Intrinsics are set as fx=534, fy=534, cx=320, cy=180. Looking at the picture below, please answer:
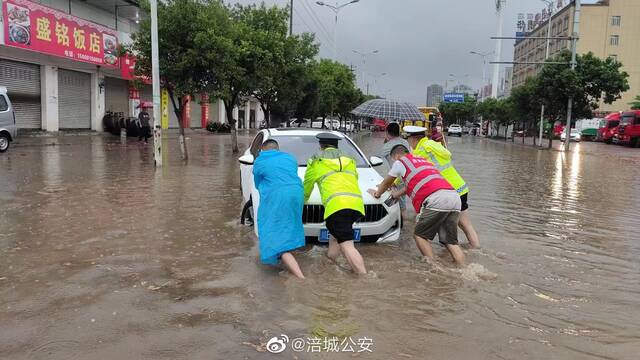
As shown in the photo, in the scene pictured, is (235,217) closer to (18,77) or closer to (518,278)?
(518,278)

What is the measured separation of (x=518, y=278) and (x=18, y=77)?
2304 cm

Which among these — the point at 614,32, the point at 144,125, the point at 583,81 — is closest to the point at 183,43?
the point at 144,125

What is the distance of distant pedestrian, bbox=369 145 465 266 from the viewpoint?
17.3 ft

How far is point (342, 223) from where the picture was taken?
504cm

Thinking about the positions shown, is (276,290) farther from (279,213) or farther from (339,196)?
(339,196)

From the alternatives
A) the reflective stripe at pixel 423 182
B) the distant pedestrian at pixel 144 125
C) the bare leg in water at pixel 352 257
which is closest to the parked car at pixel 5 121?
the distant pedestrian at pixel 144 125

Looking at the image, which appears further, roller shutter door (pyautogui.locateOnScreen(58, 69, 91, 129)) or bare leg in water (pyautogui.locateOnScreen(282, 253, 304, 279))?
roller shutter door (pyautogui.locateOnScreen(58, 69, 91, 129))

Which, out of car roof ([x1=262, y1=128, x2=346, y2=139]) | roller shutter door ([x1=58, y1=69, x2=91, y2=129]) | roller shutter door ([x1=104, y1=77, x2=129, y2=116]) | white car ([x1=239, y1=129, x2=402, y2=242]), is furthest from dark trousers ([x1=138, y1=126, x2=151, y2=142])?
white car ([x1=239, y1=129, x2=402, y2=242])

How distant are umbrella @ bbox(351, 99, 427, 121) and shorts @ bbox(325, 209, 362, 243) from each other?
179 inches

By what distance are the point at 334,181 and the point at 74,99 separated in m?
24.5

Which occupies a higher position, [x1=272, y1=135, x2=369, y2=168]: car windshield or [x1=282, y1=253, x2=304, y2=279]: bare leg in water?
[x1=272, y1=135, x2=369, y2=168]: car windshield

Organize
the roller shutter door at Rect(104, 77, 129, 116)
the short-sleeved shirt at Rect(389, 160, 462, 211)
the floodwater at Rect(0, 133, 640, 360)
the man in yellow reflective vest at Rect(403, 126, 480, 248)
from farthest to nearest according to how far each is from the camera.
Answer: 1. the roller shutter door at Rect(104, 77, 129, 116)
2. the man in yellow reflective vest at Rect(403, 126, 480, 248)
3. the short-sleeved shirt at Rect(389, 160, 462, 211)
4. the floodwater at Rect(0, 133, 640, 360)

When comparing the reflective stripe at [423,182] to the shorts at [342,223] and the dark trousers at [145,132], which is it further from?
the dark trousers at [145,132]

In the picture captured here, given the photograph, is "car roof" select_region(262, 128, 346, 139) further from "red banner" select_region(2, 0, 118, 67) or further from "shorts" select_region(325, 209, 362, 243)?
"red banner" select_region(2, 0, 118, 67)
